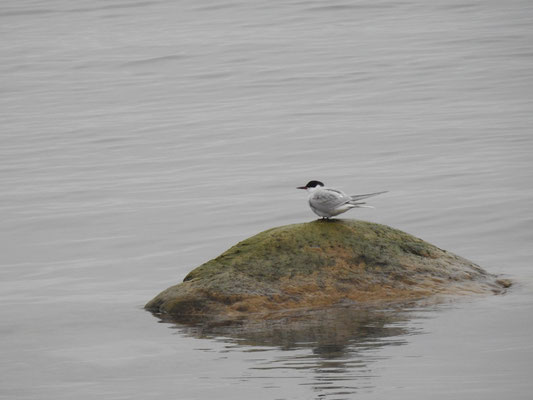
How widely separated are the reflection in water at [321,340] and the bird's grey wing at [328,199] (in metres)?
1.08

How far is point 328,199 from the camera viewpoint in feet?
32.6

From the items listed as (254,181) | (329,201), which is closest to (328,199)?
(329,201)

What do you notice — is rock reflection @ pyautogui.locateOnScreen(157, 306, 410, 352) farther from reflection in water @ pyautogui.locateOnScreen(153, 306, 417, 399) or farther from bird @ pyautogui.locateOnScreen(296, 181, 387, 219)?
bird @ pyautogui.locateOnScreen(296, 181, 387, 219)

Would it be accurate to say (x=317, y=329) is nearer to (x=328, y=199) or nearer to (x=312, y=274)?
(x=312, y=274)

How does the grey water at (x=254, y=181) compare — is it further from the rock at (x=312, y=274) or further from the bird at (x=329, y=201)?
the bird at (x=329, y=201)

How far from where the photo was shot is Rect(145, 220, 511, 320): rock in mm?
9891

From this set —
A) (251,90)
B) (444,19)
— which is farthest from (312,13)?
(251,90)

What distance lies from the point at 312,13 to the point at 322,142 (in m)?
27.9

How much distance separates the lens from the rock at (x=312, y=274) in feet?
32.4

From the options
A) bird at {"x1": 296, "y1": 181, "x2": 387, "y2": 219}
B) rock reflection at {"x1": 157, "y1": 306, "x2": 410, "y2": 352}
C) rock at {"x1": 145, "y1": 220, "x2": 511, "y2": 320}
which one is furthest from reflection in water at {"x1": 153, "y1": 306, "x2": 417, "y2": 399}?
bird at {"x1": 296, "y1": 181, "x2": 387, "y2": 219}

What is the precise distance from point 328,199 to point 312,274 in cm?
80

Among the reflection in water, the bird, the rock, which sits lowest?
the reflection in water

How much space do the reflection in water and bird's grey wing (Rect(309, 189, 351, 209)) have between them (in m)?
1.08

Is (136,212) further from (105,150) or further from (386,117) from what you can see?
(386,117)
